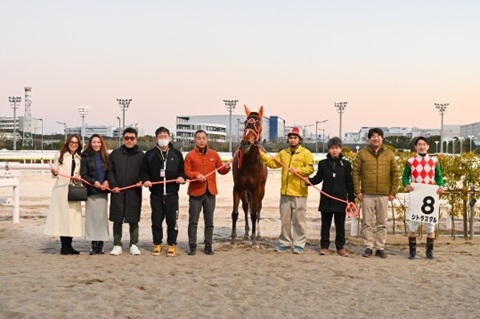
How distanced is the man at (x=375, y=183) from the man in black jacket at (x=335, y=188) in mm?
142

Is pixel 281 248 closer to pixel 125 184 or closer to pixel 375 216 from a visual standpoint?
pixel 375 216

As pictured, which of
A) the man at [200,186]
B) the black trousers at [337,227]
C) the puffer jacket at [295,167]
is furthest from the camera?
the puffer jacket at [295,167]

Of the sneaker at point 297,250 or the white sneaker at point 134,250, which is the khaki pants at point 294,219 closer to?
the sneaker at point 297,250

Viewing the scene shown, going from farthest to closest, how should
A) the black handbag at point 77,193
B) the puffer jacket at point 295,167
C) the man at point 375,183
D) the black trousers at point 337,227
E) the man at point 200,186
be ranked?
1. the puffer jacket at point 295,167
2. the black trousers at point 337,227
3. the man at point 200,186
4. the man at point 375,183
5. the black handbag at point 77,193

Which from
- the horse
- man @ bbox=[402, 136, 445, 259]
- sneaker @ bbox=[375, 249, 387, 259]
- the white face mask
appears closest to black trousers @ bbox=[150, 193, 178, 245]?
the white face mask

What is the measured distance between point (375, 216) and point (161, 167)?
10.4 feet

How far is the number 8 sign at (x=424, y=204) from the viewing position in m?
7.57

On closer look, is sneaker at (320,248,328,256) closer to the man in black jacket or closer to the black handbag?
the man in black jacket

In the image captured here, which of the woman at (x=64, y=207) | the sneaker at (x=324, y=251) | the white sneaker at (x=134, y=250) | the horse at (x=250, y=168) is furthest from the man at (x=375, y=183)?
the woman at (x=64, y=207)

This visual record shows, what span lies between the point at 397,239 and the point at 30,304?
248 inches

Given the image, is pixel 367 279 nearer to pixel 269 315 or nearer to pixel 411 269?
pixel 411 269

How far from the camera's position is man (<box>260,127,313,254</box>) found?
7.93 metres

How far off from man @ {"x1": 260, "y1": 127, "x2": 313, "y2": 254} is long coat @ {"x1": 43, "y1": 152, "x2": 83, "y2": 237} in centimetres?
284

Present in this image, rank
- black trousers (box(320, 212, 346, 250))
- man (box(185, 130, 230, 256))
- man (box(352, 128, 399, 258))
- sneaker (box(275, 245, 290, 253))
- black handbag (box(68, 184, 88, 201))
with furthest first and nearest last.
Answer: sneaker (box(275, 245, 290, 253))
black trousers (box(320, 212, 346, 250))
man (box(185, 130, 230, 256))
man (box(352, 128, 399, 258))
black handbag (box(68, 184, 88, 201))
